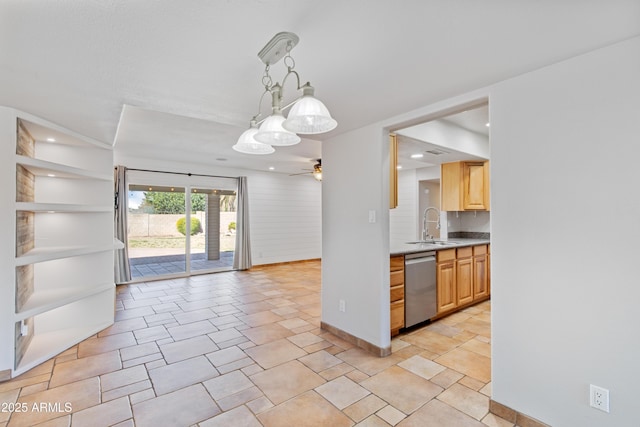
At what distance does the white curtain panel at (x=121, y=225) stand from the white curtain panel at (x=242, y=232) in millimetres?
2150

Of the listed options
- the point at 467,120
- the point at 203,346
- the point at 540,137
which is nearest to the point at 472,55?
the point at 540,137

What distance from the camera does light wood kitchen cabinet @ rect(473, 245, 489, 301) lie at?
4.35m

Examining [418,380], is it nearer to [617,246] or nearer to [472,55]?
[617,246]

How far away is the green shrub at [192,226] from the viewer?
6.57m

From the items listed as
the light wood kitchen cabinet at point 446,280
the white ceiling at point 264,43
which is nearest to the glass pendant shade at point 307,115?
the white ceiling at point 264,43

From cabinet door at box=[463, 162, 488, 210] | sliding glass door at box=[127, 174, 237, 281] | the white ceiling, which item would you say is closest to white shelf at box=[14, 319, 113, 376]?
the white ceiling

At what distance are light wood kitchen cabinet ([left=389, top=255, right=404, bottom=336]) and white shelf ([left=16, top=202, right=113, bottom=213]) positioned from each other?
332cm

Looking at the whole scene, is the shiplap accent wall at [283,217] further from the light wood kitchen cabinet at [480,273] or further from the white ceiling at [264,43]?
the white ceiling at [264,43]

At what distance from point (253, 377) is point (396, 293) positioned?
63.8 inches

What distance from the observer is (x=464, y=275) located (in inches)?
164

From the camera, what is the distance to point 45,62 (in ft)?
5.93

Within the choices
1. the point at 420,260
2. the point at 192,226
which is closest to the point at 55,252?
the point at 192,226

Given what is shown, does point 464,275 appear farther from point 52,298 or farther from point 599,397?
point 52,298

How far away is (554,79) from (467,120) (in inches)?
75.2
